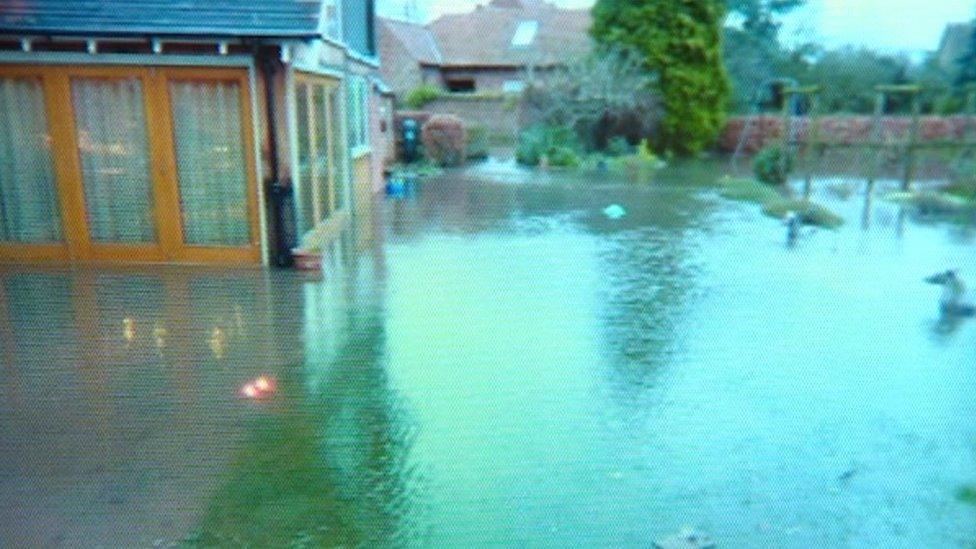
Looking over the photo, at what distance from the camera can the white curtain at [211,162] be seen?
24.0 ft

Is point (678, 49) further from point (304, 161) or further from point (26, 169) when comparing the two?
point (26, 169)

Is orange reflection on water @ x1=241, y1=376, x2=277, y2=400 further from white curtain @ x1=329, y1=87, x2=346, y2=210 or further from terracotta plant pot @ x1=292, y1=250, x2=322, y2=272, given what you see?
white curtain @ x1=329, y1=87, x2=346, y2=210

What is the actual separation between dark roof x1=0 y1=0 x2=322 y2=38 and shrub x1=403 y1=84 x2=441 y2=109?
1989 centimetres

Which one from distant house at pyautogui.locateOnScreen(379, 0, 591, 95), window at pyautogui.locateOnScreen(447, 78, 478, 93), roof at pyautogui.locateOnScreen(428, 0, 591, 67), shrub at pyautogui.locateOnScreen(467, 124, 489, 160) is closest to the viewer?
shrub at pyautogui.locateOnScreen(467, 124, 489, 160)

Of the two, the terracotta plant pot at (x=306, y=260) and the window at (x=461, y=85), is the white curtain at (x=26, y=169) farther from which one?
the window at (x=461, y=85)

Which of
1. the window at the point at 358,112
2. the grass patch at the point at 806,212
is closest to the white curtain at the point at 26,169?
the window at the point at 358,112

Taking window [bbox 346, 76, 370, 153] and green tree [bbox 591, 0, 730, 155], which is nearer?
window [bbox 346, 76, 370, 153]

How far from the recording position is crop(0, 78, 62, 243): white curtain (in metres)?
7.35

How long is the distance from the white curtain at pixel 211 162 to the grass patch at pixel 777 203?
8.00 metres

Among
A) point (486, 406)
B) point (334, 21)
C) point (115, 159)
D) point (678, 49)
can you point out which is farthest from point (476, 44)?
point (486, 406)

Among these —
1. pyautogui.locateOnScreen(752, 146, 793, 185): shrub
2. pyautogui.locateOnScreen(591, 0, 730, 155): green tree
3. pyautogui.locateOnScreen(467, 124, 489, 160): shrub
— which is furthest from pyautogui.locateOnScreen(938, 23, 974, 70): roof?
pyautogui.locateOnScreen(591, 0, 730, 155): green tree

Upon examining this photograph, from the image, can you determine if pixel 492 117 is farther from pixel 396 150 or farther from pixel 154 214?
pixel 154 214

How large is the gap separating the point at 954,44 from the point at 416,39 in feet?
104

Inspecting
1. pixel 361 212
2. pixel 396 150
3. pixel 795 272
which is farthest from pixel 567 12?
pixel 795 272
